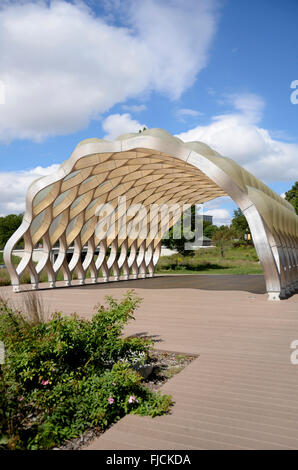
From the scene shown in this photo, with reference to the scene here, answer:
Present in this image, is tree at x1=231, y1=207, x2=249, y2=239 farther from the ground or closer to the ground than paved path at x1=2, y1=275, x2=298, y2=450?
farther from the ground

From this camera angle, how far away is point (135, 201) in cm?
2723

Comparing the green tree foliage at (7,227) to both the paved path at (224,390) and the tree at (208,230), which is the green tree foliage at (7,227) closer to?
the tree at (208,230)

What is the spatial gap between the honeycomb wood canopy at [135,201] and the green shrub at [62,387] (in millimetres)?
9940

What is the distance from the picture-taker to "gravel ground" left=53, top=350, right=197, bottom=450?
12.9 ft

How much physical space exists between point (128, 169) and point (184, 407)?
17776 millimetres

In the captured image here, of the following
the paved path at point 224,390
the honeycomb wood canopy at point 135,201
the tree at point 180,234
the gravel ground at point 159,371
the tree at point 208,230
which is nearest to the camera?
the paved path at point 224,390

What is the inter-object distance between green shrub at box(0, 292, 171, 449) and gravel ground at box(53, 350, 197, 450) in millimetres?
80

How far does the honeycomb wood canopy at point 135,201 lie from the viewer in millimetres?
14492

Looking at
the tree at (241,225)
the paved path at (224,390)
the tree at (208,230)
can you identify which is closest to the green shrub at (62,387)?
the paved path at (224,390)

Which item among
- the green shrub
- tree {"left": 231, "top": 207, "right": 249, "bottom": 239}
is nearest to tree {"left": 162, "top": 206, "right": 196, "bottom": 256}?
tree {"left": 231, "top": 207, "right": 249, "bottom": 239}

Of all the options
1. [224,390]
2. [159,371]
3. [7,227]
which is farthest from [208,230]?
[224,390]

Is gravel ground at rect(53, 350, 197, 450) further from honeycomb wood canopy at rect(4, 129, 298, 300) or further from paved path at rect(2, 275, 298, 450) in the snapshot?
honeycomb wood canopy at rect(4, 129, 298, 300)
